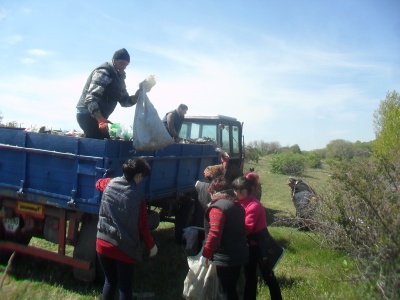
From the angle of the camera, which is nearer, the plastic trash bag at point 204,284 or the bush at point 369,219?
the bush at point 369,219

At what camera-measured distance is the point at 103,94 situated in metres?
4.85

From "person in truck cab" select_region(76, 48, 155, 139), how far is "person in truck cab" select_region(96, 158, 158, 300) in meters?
1.15

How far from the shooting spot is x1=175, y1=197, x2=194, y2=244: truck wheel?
635cm

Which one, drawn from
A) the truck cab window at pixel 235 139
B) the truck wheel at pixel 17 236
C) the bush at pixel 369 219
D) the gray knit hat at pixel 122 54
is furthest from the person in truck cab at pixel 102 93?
the truck cab window at pixel 235 139

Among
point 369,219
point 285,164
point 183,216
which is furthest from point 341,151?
point 369,219

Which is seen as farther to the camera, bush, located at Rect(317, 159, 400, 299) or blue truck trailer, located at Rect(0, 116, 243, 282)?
blue truck trailer, located at Rect(0, 116, 243, 282)

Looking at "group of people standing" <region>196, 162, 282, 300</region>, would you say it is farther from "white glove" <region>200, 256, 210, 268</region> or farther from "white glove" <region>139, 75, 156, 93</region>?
"white glove" <region>139, 75, 156, 93</region>

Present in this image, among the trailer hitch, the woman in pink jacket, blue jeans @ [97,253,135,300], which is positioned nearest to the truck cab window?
the woman in pink jacket

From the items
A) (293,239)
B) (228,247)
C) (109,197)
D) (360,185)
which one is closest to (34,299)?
(109,197)

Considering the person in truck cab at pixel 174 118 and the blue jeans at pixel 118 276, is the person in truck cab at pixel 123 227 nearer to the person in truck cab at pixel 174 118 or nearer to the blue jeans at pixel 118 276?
the blue jeans at pixel 118 276

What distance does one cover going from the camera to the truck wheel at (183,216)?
20.8 ft

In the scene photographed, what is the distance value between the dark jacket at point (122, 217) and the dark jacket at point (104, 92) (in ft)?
4.62

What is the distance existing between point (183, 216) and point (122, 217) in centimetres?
301

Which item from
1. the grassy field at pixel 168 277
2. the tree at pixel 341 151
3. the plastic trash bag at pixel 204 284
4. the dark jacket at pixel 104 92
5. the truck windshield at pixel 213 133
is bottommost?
the grassy field at pixel 168 277
